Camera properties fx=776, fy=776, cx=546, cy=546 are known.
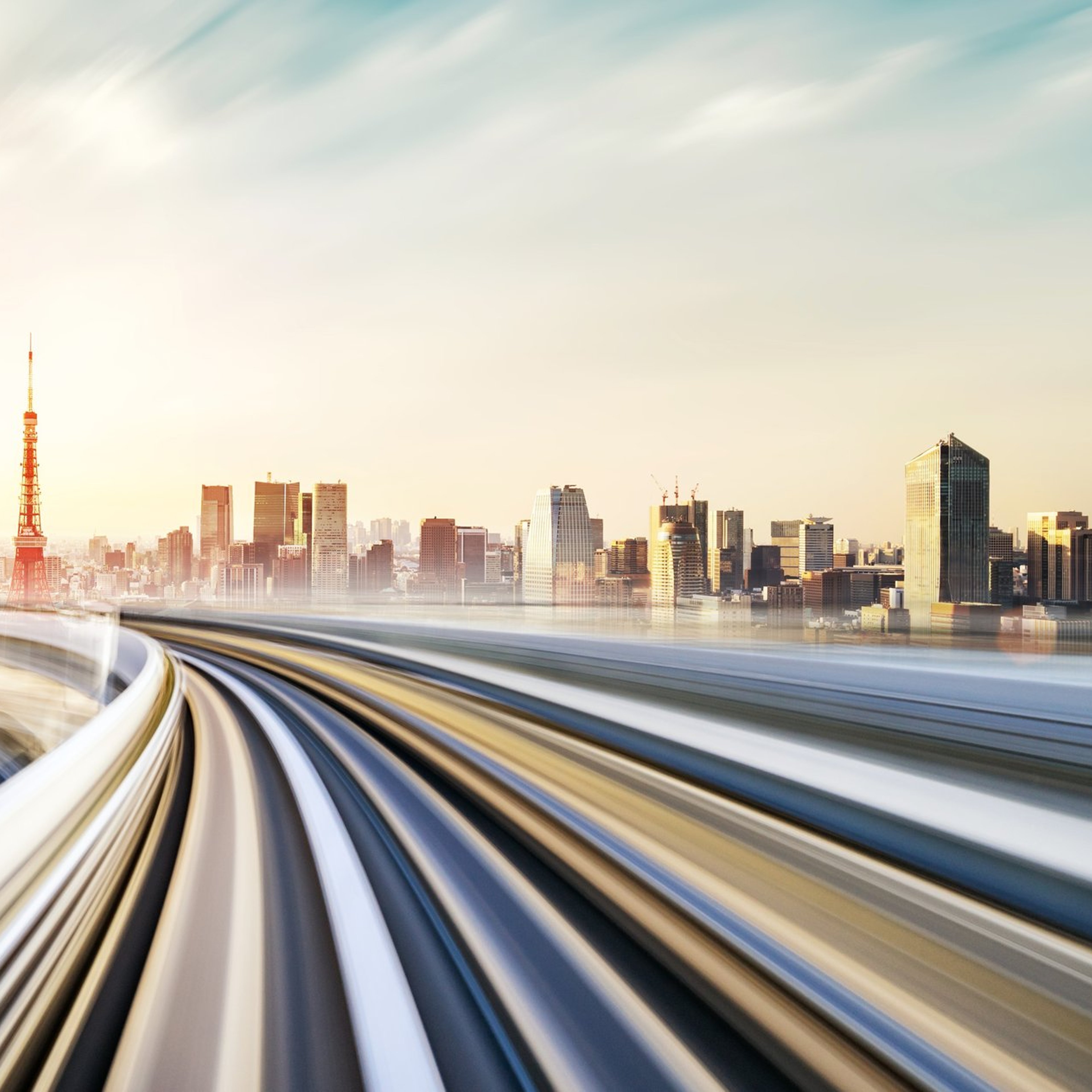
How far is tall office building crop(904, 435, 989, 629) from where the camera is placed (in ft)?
14.9

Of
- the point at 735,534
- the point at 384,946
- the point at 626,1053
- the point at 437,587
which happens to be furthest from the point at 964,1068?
the point at 735,534

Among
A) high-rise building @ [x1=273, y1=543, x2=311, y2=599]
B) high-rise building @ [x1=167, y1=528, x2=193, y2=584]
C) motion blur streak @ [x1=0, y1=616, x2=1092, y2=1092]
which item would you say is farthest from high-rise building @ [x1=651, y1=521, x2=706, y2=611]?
high-rise building @ [x1=167, y1=528, x2=193, y2=584]

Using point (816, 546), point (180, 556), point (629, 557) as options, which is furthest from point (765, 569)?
point (180, 556)

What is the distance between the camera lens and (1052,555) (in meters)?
4.53

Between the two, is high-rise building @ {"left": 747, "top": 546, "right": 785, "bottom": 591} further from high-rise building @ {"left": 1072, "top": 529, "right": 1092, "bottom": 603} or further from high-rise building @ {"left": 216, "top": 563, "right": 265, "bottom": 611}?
high-rise building @ {"left": 216, "top": 563, "right": 265, "bottom": 611}

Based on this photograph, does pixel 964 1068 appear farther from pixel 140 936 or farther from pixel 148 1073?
pixel 140 936

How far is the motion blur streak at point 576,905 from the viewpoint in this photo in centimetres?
94

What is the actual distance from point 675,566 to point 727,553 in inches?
33.7

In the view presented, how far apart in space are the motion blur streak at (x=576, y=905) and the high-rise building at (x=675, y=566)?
357 cm

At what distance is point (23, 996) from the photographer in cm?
103

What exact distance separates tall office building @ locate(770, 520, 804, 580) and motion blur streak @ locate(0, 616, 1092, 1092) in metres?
4.91

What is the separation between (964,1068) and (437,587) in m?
8.02

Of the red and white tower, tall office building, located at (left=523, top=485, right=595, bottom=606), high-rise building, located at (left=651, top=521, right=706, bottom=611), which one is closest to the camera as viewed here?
the red and white tower

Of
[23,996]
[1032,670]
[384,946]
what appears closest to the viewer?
[23,996]
